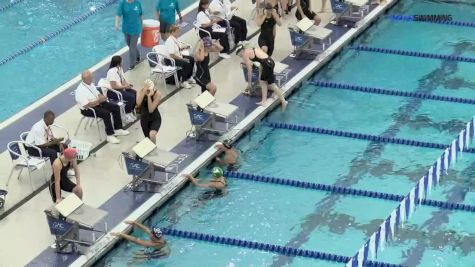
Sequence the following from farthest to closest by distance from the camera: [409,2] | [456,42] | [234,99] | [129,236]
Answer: [409,2]
[456,42]
[234,99]
[129,236]

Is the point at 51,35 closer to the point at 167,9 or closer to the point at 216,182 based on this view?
the point at 167,9

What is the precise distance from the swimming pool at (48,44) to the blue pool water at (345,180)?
3.26m

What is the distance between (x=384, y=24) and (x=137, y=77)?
475 centimetres

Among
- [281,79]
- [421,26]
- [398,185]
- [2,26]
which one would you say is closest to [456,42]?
[421,26]

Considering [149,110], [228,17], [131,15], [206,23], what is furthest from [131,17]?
[149,110]

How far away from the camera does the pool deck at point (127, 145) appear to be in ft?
40.1

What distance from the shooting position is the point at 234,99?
51.1 feet

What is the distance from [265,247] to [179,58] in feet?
13.8

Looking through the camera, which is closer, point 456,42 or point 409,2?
point 456,42

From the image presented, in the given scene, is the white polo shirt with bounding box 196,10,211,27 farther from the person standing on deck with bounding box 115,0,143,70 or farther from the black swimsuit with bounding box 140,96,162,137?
the black swimsuit with bounding box 140,96,162,137

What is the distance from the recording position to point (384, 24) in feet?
61.0

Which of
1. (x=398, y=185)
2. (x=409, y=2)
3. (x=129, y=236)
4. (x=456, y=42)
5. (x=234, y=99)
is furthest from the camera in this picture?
(x=409, y=2)

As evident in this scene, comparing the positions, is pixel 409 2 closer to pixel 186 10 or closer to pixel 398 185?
pixel 186 10

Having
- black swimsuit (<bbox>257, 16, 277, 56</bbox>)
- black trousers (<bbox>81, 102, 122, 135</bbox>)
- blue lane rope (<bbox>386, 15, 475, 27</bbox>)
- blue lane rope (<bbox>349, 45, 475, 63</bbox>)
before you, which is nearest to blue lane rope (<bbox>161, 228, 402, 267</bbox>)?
black trousers (<bbox>81, 102, 122, 135</bbox>)
